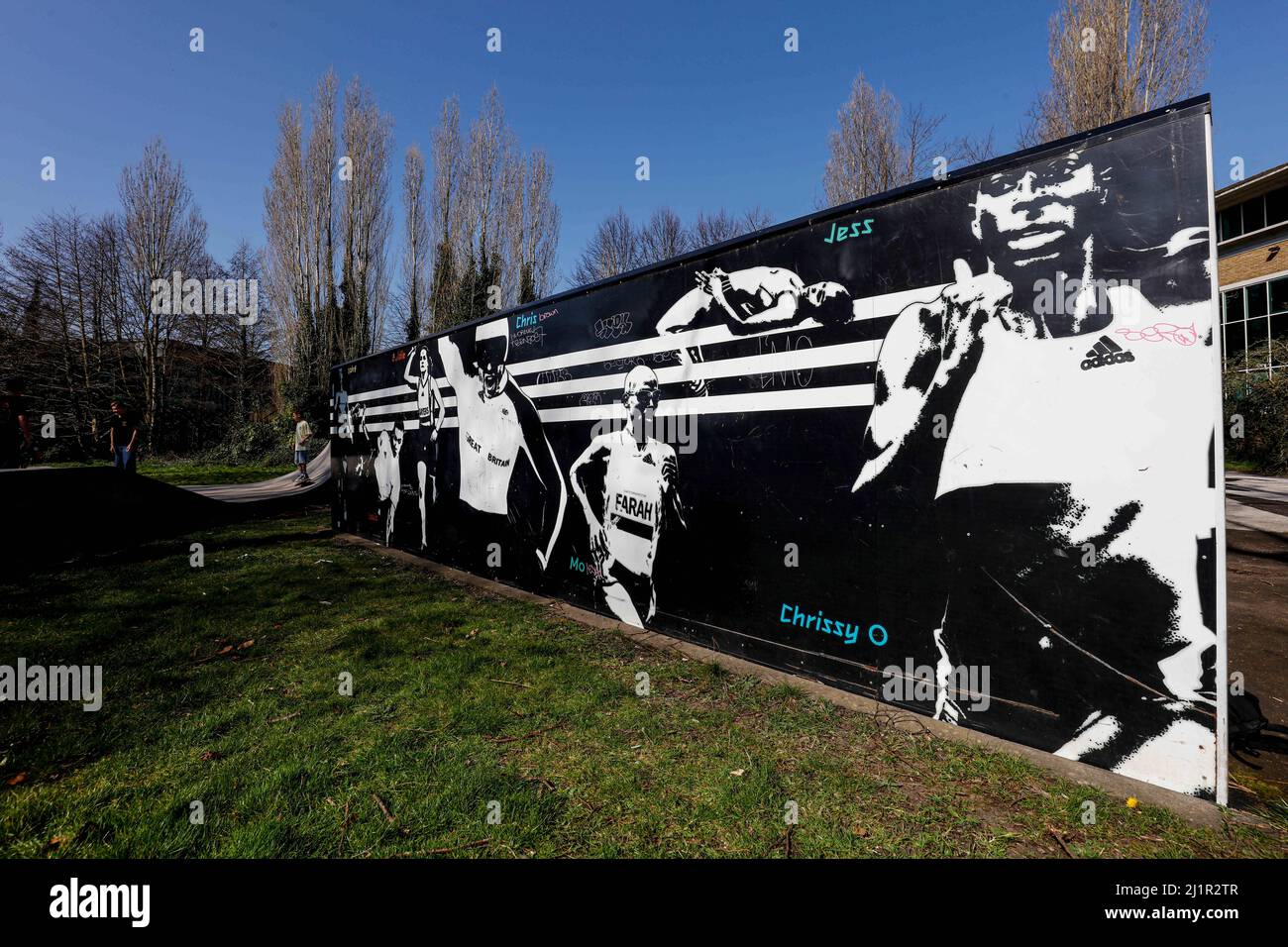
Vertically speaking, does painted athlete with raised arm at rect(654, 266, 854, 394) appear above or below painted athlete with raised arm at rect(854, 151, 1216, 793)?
above

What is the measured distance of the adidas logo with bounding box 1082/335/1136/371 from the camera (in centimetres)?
254

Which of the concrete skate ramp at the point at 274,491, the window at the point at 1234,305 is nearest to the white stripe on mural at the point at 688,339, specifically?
the concrete skate ramp at the point at 274,491

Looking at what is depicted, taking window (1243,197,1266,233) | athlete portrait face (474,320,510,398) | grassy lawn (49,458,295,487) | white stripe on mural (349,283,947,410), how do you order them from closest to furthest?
white stripe on mural (349,283,947,410)
athlete portrait face (474,320,510,398)
grassy lawn (49,458,295,487)
window (1243,197,1266,233)

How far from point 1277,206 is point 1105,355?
28.9 meters

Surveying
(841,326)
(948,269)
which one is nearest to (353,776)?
(841,326)

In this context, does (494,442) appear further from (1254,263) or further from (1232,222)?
(1232,222)

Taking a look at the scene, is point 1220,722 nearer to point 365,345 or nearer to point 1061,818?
point 1061,818

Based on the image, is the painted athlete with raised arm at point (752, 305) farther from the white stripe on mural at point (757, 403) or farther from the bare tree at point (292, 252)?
the bare tree at point (292, 252)

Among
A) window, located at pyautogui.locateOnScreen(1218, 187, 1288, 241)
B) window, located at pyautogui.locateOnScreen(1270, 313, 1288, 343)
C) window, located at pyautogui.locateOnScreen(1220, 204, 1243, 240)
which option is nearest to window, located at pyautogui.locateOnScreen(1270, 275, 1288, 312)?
window, located at pyautogui.locateOnScreen(1270, 313, 1288, 343)

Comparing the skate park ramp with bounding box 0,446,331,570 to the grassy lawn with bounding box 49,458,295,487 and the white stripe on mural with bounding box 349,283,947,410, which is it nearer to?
the white stripe on mural with bounding box 349,283,947,410

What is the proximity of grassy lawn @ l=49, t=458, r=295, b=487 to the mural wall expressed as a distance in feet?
63.1

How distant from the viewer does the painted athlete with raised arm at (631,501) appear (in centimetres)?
474

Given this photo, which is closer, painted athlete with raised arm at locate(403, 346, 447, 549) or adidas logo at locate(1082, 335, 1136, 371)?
adidas logo at locate(1082, 335, 1136, 371)
